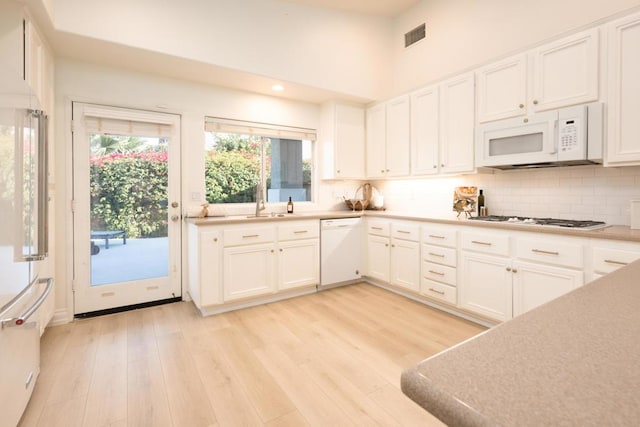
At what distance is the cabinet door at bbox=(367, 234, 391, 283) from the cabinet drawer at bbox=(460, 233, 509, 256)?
98 cm

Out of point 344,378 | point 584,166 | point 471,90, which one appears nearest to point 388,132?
point 471,90

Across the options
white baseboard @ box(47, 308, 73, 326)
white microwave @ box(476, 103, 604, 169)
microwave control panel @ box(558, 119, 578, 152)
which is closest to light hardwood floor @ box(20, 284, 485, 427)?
white baseboard @ box(47, 308, 73, 326)

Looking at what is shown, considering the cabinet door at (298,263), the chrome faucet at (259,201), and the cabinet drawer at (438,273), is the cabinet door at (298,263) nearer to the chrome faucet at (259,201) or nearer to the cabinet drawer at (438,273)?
the chrome faucet at (259,201)

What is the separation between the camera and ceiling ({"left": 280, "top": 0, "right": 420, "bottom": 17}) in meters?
3.67

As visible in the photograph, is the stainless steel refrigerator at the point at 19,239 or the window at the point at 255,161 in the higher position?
the window at the point at 255,161

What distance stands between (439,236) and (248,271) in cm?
191

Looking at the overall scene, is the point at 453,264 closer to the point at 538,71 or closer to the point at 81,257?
the point at 538,71

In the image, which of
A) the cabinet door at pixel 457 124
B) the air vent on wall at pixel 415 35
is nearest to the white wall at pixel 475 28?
the air vent on wall at pixel 415 35

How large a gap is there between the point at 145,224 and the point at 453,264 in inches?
121

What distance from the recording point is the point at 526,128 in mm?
2682

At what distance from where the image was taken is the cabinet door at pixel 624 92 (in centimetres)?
219

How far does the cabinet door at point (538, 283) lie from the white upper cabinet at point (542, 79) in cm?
128

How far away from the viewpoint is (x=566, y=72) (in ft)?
8.18

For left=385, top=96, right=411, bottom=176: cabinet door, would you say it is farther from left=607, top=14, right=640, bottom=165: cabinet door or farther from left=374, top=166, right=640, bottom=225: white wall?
left=607, top=14, right=640, bottom=165: cabinet door
